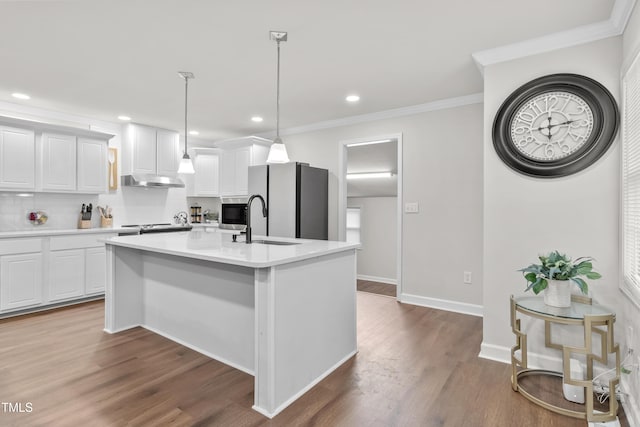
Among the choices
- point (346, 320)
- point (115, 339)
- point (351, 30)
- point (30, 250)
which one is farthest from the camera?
point (30, 250)

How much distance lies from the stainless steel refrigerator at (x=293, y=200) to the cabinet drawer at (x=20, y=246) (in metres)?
2.46

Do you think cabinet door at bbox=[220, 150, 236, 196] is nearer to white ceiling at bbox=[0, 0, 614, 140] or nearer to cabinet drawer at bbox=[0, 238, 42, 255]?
white ceiling at bbox=[0, 0, 614, 140]

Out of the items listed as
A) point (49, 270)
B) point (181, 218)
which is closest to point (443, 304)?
point (181, 218)

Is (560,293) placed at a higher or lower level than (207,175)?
lower

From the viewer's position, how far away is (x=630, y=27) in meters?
2.00

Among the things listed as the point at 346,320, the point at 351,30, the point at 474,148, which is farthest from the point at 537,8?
the point at 346,320

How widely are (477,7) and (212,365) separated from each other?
300cm

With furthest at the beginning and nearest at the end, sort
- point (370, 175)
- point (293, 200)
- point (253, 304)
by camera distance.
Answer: point (370, 175) → point (293, 200) → point (253, 304)

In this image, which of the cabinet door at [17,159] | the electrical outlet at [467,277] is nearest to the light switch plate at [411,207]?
the electrical outlet at [467,277]

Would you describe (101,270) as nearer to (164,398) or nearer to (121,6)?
(164,398)

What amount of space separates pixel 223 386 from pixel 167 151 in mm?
4141

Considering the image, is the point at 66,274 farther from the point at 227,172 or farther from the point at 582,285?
the point at 582,285

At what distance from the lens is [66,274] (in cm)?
391

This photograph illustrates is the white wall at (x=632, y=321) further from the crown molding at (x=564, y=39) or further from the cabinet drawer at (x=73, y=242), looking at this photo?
the cabinet drawer at (x=73, y=242)
